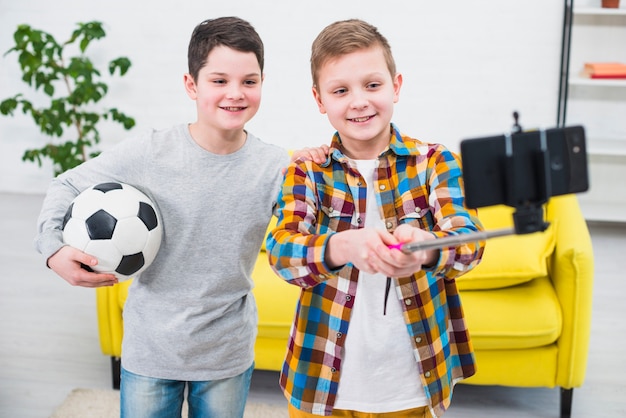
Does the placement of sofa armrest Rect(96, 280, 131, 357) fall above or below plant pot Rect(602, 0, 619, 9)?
below

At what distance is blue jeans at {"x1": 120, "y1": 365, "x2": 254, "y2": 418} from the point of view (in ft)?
5.37

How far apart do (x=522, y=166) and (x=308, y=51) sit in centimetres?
392

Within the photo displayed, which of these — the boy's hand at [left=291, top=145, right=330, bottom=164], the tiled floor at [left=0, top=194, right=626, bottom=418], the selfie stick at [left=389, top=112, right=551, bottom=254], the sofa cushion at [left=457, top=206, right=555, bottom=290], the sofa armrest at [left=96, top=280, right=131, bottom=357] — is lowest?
the tiled floor at [left=0, top=194, right=626, bottom=418]

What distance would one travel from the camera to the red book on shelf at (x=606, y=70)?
13.9 feet

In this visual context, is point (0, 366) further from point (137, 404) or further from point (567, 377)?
point (567, 377)

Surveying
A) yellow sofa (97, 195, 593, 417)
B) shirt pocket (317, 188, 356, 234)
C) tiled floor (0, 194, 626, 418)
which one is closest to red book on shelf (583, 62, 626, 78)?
tiled floor (0, 194, 626, 418)

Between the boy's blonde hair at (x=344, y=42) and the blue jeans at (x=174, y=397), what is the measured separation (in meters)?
0.69

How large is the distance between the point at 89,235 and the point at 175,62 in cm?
341

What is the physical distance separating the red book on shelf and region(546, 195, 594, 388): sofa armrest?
2.03 metres

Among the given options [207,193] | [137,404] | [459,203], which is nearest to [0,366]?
[137,404]

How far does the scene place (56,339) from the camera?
3.11 metres

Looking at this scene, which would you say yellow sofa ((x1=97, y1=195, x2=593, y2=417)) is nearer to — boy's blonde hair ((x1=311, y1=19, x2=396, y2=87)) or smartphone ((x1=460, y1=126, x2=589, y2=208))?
boy's blonde hair ((x1=311, y1=19, x2=396, y2=87))

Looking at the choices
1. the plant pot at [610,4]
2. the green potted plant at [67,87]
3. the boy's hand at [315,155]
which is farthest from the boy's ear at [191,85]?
the plant pot at [610,4]

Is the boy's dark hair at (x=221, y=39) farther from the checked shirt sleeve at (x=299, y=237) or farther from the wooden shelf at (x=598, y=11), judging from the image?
the wooden shelf at (x=598, y=11)
